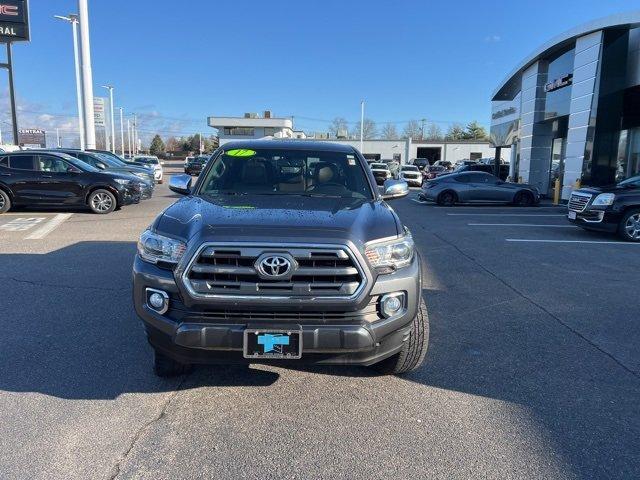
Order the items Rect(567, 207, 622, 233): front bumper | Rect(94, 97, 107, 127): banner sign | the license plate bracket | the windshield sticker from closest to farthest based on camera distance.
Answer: the license plate bracket < the windshield sticker < Rect(567, 207, 622, 233): front bumper < Rect(94, 97, 107, 127): banner sign

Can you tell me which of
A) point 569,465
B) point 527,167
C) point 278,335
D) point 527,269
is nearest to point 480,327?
point 569,465

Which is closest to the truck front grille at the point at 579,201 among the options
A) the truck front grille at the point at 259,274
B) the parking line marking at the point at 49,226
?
the truck front grille at the point at 259,274

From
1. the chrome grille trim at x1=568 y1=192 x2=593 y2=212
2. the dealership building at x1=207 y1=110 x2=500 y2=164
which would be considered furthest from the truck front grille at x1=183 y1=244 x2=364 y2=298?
the dealership building at x1=207 y1=110 x2=500 y2=164

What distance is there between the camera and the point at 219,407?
346 centimetres

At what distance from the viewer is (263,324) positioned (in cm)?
308

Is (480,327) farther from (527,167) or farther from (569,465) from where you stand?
(527,167)

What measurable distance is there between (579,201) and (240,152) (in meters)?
9.32

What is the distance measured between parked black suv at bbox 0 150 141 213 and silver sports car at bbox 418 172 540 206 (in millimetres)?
11709

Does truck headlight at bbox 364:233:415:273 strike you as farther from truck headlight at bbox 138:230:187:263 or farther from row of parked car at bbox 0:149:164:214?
row of parked car at bbox 0:149:164:214

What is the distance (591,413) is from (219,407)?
8.22 ft

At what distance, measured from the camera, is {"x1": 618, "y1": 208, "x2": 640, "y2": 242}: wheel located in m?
10.7

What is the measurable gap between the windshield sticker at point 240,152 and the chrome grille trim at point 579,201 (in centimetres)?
911

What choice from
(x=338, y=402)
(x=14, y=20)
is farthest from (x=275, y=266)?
(x=14, y=20)

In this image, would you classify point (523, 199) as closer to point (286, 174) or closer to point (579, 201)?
point (579, 201)
